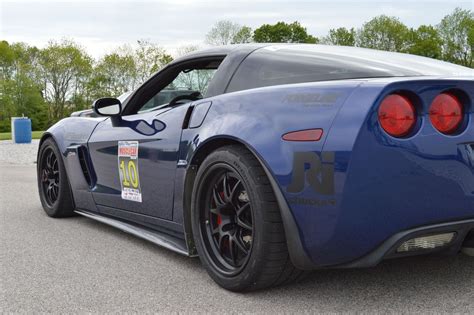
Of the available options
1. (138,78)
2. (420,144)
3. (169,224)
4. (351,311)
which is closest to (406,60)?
(420,144)

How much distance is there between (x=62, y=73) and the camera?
6744 cm

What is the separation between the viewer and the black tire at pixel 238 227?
2680 mm

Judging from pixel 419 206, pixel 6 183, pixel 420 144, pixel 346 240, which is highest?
pixel 420 144

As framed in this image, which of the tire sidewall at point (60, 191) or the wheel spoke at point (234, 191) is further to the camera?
the tire sidewall at point (60, 191)

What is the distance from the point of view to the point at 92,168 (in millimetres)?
4492

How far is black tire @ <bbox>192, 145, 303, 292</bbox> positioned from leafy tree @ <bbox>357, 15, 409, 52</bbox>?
7526 centimetres

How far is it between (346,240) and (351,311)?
0.38 m

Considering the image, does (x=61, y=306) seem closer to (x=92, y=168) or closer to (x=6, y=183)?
(x=92, y=168)

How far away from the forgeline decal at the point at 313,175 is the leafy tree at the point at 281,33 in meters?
77.8

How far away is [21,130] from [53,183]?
17.6 metres

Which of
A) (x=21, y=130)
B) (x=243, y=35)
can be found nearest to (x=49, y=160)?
(x=21, y=130)

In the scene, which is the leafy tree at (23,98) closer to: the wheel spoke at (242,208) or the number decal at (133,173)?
the number decal at (133,173)

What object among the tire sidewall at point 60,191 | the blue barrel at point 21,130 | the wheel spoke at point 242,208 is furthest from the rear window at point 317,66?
the blue barrel at point 21,130

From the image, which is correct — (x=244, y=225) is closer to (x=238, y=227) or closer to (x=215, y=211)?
(x=238, y=227)
